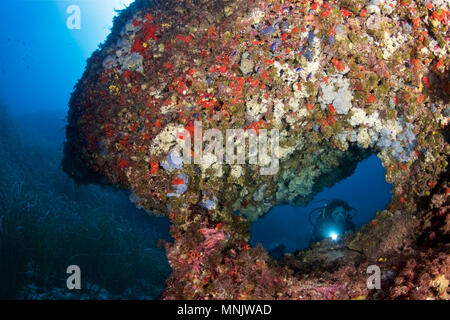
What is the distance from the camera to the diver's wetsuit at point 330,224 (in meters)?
9.48

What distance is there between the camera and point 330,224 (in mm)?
9633

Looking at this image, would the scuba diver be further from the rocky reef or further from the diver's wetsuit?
the rocky reef

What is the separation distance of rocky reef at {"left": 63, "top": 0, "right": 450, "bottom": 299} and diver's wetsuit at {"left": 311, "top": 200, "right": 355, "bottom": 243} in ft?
16.2

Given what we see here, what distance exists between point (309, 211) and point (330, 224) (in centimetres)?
3419

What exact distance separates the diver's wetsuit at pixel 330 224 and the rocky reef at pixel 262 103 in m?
4.94

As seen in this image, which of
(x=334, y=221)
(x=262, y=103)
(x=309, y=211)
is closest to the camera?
(x=262, y=103)

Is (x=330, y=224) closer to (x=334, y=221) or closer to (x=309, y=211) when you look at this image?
(x=334, y=221)

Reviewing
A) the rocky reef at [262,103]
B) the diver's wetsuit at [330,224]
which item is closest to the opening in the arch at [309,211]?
the diver's wetsuit at [330,224]

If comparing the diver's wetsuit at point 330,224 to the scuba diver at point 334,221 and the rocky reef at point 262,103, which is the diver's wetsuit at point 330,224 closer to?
the scuba diver at point 334,221

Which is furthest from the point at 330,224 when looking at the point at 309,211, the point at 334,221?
the point at 309,211

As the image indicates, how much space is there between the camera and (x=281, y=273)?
11.4 feet

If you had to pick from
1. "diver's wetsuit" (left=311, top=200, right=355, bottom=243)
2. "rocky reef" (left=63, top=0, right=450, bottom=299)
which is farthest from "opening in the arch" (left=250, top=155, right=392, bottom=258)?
"rocky reef" (left=63, top=0, right=450, bottom=299)

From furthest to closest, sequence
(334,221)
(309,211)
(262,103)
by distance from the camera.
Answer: (309,211)
(334,221)
(262,103)
